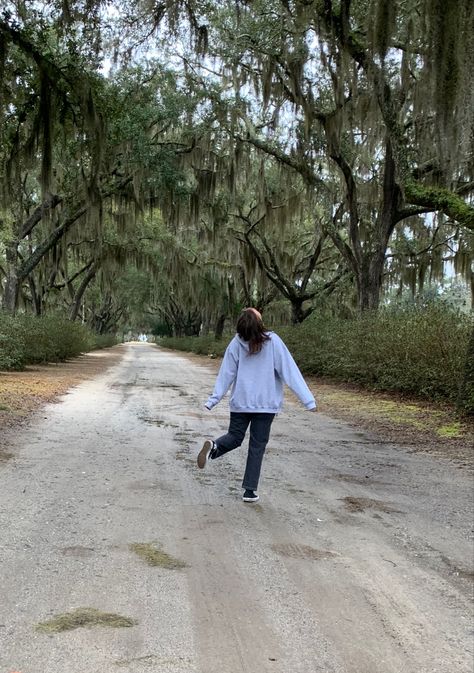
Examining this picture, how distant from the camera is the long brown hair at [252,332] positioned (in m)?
4.69

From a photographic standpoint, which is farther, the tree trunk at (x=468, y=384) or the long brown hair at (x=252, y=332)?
the tree trunk at (x=468, y=384)

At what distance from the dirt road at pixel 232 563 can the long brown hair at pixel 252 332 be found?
1.25 m

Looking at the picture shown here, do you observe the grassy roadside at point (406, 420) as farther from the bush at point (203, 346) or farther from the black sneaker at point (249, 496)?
the bush at point (203, 346)

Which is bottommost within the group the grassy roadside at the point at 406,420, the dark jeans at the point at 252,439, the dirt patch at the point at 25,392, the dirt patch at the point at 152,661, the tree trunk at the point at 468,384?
the dirt patch at the point at 25,392

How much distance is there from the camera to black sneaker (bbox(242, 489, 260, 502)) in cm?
454

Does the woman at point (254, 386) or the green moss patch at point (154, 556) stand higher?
the woman at point (254, 386)

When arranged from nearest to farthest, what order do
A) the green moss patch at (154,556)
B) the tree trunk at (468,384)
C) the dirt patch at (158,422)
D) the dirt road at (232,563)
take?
the dirt road at (232,563), the green moss patch at (154,556), the dirt patch at (158,422), the tree trunk at (468,384)

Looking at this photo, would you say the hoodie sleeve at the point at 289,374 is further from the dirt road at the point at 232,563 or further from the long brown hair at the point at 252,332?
the dirt road at the point at 232,563

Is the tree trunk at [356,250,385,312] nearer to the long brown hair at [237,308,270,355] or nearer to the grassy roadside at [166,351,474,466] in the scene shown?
the grassy roadside at [166,351,474,466]

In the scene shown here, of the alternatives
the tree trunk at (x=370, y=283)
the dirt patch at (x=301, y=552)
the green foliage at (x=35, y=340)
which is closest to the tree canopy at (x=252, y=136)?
the tree trunk at (x=370, y=283)

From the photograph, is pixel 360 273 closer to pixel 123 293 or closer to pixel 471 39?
pixel 471 39

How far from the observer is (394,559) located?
3490 mm

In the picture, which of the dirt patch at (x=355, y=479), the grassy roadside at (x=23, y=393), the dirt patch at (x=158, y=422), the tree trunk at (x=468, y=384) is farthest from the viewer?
the tree trunk at (x=468, y=384)

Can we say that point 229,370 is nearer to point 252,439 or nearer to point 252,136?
point 252,439
